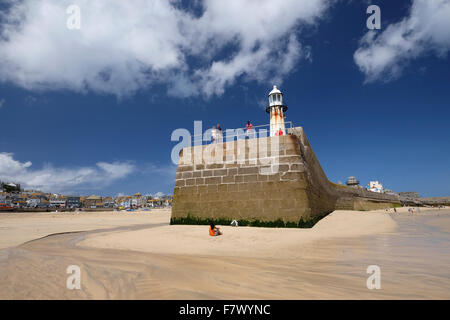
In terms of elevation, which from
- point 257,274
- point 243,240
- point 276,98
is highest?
point 276,98

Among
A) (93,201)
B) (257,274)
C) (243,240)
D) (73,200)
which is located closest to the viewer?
(257,274)

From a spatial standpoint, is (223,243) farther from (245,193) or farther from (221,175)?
(221,175)

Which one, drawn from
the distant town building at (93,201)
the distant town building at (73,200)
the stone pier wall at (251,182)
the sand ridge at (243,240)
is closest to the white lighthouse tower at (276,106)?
the stone pier wall at (251,182)

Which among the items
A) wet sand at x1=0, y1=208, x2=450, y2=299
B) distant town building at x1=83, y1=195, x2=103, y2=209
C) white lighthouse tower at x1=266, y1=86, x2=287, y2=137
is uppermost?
white lighthouse tower at x1=266, y1=86, x2=287, y2=137

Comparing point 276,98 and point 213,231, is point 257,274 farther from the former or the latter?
point 276,98

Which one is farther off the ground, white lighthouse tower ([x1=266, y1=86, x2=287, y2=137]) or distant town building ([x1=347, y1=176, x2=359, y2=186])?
white lighthouse tower ([x1=266, y1=86, x2=287, y2=137])

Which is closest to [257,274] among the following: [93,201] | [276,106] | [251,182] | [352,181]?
[251,182]

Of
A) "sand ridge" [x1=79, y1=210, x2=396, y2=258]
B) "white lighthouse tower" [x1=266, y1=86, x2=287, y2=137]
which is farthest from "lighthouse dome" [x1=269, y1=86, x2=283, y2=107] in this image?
"sand ridge" [x1=79, y1=210, x2=396, y2=258]

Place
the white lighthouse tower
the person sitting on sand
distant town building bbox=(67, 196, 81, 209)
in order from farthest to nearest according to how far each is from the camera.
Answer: distant town building bbox=(67, 196, 81, 209) < the white lighthouse tower < the person sitting on sand

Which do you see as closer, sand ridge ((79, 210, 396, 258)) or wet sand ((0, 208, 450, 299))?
wet sand ((0, 208, 450, 299))

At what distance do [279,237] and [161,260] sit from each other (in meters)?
4.38

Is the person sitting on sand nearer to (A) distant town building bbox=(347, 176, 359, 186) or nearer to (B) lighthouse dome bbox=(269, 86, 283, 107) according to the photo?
(B) lighthouse dome bbox=(269, 86, 283, 107)
